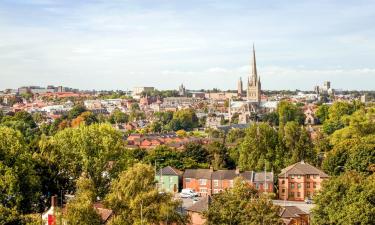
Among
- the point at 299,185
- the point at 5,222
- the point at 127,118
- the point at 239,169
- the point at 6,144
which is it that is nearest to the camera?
the point at 5,222

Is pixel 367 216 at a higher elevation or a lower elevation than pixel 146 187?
lower

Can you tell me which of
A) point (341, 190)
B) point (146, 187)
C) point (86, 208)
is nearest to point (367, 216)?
point (341, 190)

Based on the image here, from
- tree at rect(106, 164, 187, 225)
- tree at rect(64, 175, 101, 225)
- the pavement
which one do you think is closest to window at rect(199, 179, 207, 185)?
the pavement

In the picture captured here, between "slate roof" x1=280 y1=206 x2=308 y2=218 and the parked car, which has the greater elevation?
"slate roof" x1=280 y1=206 x2=308 y2=218

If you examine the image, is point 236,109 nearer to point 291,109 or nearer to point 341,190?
point 291,109

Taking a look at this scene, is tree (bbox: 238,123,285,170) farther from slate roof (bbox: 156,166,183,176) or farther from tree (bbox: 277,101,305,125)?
tree (bbox: 277,101,305,125)

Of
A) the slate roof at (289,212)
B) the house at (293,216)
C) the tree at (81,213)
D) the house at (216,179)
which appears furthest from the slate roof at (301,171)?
the tree at (81,213)
